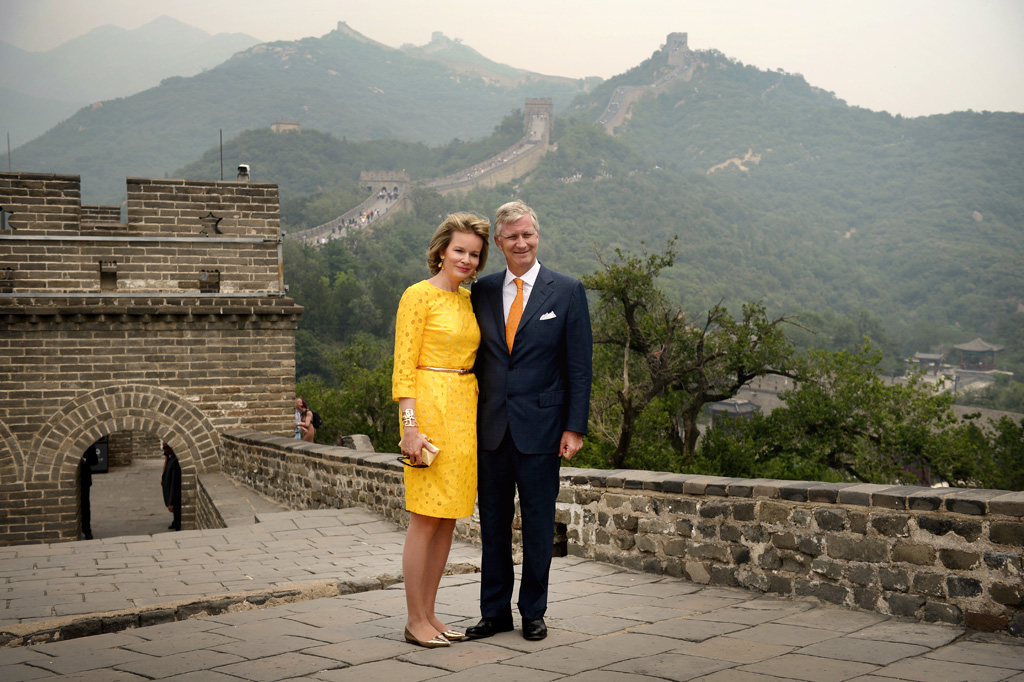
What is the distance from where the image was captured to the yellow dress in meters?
3.35

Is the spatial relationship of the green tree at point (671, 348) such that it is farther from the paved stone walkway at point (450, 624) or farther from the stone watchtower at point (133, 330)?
the paved stone walkway at point (450, 624)

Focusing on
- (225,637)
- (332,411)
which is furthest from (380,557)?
(332,411)

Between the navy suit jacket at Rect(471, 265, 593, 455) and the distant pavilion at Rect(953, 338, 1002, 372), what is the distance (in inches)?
3129

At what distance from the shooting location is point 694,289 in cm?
7762

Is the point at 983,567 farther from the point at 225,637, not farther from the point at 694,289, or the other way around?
the point at 694,289

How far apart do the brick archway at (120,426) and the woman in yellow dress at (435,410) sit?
30.0 ft

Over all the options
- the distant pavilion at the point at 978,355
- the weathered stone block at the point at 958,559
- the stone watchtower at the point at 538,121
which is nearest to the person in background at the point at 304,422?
the weathered stone block at the point at 958,559

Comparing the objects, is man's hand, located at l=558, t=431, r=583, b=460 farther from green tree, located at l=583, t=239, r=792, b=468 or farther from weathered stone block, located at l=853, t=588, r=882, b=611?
green tree, located at l=583, t=239, r=792, b=468

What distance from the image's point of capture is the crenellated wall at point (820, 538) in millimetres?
3473

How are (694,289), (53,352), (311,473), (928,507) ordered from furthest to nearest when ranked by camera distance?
1. (694,289)
2. (53,352)
3. (311,473)
4. (928,507)

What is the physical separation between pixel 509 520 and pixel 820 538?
152 centimetres

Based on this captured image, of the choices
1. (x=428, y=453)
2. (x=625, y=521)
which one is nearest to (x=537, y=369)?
(x=428, y=453)

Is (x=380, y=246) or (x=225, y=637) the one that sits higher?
(x=380, y=246)

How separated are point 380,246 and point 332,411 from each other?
182 ft
